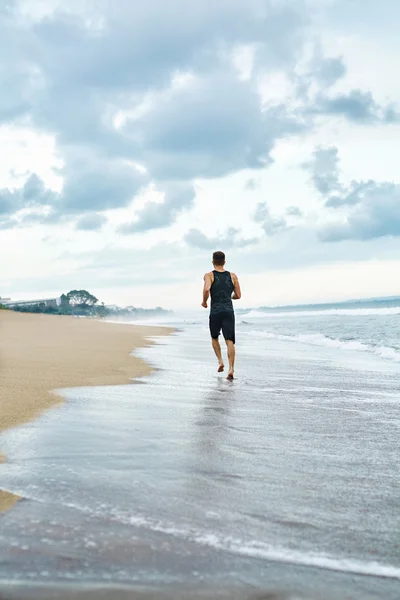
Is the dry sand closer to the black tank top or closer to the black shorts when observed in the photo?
Result: the black shorts

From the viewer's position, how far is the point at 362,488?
344 centimetres

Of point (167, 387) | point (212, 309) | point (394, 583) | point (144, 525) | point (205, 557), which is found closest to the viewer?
point (394, 583)

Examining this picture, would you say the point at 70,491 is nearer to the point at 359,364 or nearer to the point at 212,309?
the point at 212,309

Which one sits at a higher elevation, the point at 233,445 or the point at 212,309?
the point at 212,309

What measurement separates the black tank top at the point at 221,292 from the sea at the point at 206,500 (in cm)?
442

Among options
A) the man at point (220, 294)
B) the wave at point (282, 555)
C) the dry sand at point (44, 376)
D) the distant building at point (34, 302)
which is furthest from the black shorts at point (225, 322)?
the distant building at point (34, 302)

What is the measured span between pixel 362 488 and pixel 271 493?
1.85ft

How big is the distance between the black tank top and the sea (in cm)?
442

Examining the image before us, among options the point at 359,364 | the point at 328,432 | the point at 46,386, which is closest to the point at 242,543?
the point at 328,432

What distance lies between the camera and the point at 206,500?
3123mm

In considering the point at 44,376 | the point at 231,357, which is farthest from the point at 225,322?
the point at 44,376

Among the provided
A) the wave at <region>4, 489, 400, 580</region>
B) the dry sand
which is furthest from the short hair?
the wave at <region>4, 489, 400, 580</region>

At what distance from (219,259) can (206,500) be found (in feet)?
26.1

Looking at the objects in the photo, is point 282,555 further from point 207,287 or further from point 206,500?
point 207,287
